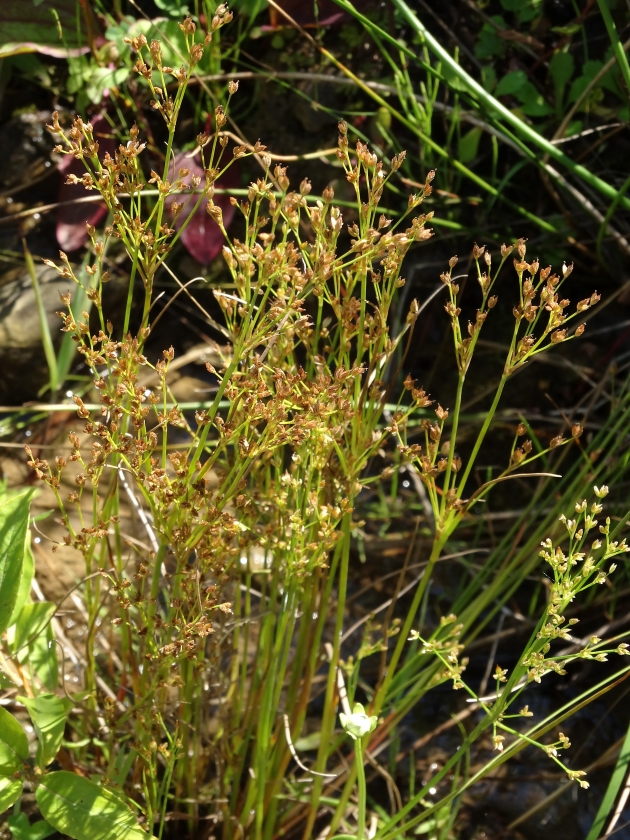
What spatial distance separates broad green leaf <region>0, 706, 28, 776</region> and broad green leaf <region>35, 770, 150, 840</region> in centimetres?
5

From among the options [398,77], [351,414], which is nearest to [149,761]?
[351,414]

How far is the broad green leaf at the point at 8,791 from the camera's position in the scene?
41.6 inches

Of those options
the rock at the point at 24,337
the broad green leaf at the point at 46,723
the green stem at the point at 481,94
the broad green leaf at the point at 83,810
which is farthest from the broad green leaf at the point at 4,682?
the green stem at the point at 481,94

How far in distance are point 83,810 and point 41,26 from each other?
183cm

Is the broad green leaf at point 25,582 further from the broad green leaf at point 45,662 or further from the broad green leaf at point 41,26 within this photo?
the broad green leaf at point 41,26

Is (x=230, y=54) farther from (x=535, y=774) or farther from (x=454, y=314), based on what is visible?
(x=535, y=774)

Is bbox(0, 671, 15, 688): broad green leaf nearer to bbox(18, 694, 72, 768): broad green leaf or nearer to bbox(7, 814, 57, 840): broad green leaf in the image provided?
bbox(18, 694, 72, 768): broad green leaf

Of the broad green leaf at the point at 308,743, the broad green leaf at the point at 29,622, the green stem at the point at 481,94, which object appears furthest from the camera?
the broad green leaf at the point at 308,743

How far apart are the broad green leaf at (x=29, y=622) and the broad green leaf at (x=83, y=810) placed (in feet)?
0.79

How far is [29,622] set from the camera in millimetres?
1297

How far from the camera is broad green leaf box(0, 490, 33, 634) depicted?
1168mm

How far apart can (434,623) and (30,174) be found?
1631 millimetres

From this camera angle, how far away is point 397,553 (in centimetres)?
198

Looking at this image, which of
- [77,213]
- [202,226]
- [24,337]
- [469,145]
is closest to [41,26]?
[77,213]
